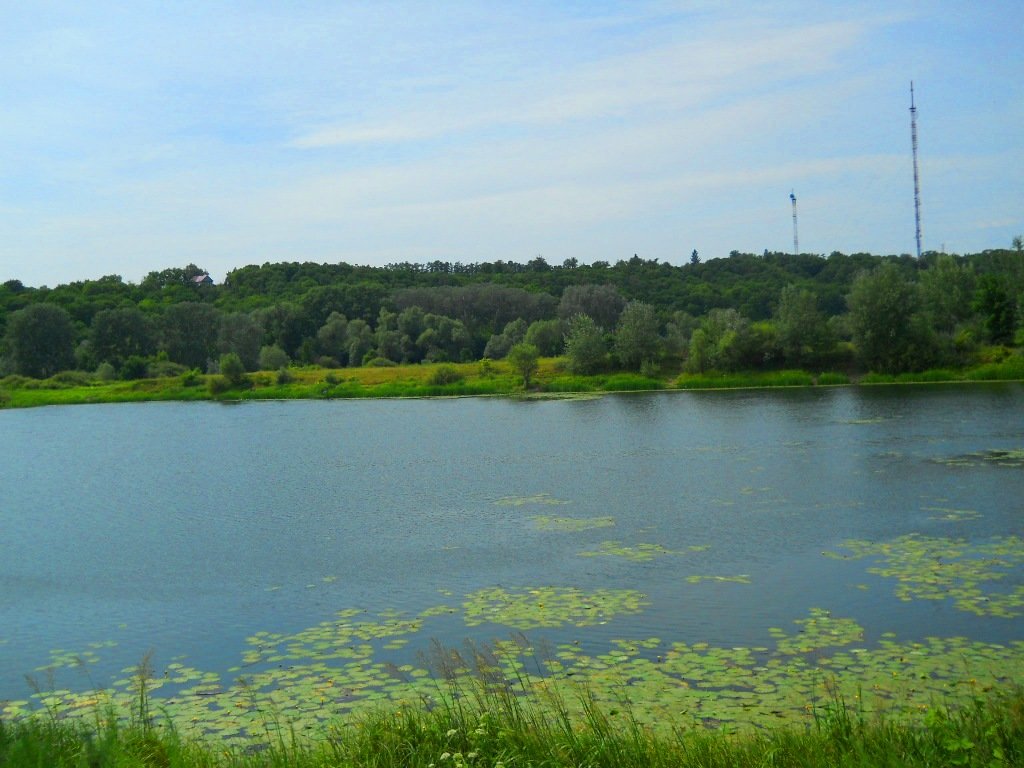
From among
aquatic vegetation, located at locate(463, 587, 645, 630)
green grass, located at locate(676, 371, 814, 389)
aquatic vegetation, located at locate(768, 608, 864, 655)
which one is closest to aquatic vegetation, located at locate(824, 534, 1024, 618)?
aquatic vegetation, located at locate(768, 608, 864, 655)

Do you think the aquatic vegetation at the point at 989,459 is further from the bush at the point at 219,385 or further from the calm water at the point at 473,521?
the bush at the point at 219,385

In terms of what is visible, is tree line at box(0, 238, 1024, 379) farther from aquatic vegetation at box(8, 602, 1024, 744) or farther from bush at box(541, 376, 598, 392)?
aquatic vegetation at box(8, 602, 1024, 744)

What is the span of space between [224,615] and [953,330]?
59.2 m

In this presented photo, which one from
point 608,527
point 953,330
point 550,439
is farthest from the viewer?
point 953,330

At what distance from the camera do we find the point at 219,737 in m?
8.62

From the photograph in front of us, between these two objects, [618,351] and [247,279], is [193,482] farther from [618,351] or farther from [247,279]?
[247,279]

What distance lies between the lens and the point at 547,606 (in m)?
12.6

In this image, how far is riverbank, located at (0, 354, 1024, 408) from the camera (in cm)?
5572

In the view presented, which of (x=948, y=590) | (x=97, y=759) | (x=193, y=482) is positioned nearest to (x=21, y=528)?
(x=193, y=482)

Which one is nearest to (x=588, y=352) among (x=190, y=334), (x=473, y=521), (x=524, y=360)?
(x=524, y=360)

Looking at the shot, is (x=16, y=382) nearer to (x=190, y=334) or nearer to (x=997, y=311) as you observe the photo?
(x=190, y=334)

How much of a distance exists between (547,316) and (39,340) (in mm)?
48494

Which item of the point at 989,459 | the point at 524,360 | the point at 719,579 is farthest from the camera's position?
the point at 524,360

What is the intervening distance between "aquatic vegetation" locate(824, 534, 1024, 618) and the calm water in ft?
1.21
